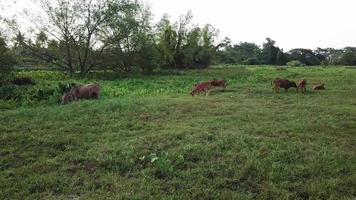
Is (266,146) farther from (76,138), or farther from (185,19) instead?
A: (185,19)

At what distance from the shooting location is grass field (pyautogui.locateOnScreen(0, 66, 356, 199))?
574 centimetres

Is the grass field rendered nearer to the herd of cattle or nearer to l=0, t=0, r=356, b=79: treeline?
the herd of cattle

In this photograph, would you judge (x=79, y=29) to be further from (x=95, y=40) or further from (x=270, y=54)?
(x=270, y=54)

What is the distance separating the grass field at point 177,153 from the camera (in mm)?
5738

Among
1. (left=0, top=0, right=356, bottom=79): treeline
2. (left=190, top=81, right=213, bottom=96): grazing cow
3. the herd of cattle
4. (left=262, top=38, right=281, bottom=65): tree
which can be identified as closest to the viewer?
the herd of cattle

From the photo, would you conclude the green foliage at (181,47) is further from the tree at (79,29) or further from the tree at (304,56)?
the tree at (304,56)

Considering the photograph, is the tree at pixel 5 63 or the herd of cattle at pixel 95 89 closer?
the herd of cattle at pixel 95 89

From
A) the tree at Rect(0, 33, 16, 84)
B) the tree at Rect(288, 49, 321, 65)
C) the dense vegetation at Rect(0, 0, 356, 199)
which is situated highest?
the tree at Rect(0, 33, 16, 84)

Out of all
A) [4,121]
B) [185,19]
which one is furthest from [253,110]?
[185,19]

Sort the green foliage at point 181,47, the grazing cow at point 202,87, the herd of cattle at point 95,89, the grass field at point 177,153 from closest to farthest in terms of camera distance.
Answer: the grass field at point 177,153 < the herd of cattle at point 95,89 < the grazing cow at point 202,87 < the green foliage at point 181,47

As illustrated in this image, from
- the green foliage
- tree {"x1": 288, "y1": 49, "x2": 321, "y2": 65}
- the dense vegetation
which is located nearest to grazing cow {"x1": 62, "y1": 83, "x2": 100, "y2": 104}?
the dense vegetation

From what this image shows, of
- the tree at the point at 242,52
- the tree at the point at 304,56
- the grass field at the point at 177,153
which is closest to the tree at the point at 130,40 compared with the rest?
the grass field at the point at 177,153

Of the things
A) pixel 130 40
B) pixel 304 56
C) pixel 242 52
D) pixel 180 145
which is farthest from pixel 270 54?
pixel 180 145

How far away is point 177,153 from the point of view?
23.2 feet
